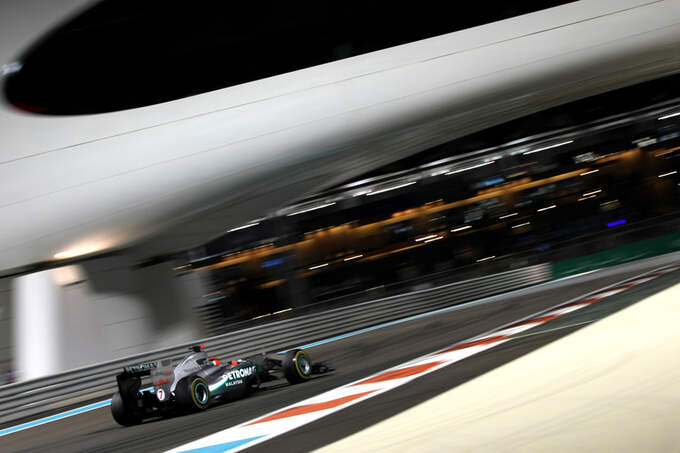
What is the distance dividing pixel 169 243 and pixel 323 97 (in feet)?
12.3

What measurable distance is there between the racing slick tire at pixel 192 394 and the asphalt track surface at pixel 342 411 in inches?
3.7

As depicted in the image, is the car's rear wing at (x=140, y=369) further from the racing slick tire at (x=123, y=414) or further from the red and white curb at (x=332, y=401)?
the red and white curb at (x=332, y=401)

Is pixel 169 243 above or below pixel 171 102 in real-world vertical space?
below

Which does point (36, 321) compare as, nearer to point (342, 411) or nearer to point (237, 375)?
point (237, 375)

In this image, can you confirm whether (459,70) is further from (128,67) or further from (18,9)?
(18,9)

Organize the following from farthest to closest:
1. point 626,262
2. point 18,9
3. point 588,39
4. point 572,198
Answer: point 572,198 < point 626,262 < point 588,39 < point 18,9

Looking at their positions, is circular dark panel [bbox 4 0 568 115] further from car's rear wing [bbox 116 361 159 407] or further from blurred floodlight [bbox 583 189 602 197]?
blurred floodlight [bbox 583 189 602 197]

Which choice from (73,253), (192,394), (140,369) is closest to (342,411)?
(192,394)

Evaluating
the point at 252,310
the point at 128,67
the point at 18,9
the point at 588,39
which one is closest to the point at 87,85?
the point at 128,67

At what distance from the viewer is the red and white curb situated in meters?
4.16

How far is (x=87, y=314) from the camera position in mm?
10102

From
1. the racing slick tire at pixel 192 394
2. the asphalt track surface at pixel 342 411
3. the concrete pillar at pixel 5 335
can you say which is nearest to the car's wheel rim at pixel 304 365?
the asphalt track surface at pixel 342 411

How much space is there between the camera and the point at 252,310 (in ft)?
50.1

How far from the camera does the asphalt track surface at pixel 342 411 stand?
388cm
